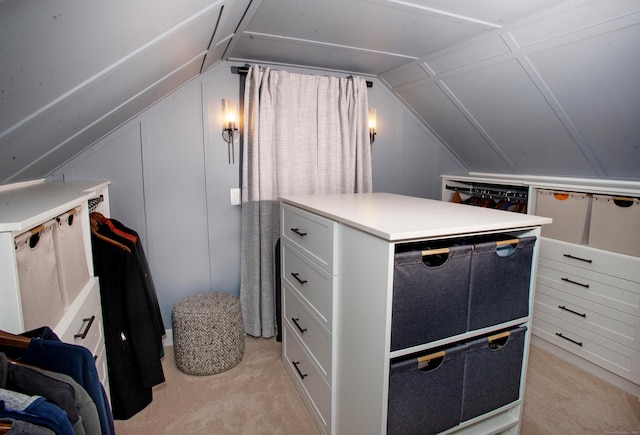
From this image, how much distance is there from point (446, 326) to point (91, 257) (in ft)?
5.30

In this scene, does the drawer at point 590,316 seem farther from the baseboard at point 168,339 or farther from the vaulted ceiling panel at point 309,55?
the baseboard at point 168,339

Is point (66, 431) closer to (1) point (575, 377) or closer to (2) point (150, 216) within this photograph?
(2) point (150, 216)

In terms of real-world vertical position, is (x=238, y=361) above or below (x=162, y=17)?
below

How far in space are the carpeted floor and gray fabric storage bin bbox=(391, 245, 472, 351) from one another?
921mm

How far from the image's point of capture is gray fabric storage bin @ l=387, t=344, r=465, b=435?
4.00 feet

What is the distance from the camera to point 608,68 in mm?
1827

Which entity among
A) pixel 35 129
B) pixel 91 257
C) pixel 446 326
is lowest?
pixel 446 326

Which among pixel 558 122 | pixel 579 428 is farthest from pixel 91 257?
pixel 558 122

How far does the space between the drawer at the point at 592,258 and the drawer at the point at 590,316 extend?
22 cm

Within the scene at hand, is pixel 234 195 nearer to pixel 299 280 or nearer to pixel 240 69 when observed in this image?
pixel 240 69

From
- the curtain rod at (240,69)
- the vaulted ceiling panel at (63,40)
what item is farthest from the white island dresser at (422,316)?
the curtain rod at (240,69)

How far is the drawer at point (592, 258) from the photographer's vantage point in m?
2.01

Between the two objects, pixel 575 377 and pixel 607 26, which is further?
pixel 575 377

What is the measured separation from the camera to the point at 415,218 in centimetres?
138
